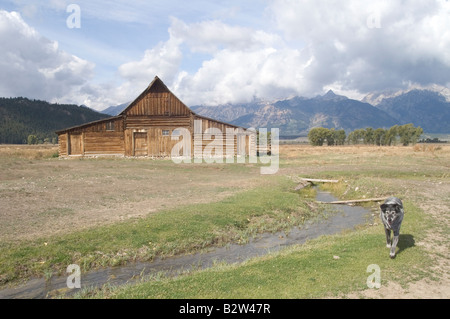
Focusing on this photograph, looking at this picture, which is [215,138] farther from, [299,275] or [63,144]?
[299,275]

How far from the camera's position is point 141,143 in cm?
4969

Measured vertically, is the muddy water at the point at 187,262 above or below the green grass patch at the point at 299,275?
below

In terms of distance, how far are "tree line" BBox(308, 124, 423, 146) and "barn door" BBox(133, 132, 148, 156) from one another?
102m

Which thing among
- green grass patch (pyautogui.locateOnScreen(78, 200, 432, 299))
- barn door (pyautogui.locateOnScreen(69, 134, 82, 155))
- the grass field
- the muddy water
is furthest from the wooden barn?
green grass patch (pyautogui.locateOnScreen(78, 200, 432, 299))

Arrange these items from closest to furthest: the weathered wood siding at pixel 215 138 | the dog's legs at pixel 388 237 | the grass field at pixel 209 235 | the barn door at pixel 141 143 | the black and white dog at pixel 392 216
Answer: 1. the grass field at pixel 209 235
2. the black and white dog at pixel 392 216
3. the dog's legs at pixel 388 237
4. the barn door at pixel 141 143
5. the weathered wood siding at pixel 215 138

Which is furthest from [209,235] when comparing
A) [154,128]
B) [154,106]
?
[154,106]

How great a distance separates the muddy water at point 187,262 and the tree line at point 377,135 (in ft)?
410

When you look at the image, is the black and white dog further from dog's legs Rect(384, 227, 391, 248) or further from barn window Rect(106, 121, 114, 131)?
barn window Rect(106, 121, 114, 131)

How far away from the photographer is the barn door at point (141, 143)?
1954 inches

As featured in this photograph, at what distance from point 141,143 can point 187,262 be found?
1579 inches

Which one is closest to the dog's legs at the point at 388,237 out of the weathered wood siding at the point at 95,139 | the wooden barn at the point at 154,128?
the wooden barn at the point at 154,128

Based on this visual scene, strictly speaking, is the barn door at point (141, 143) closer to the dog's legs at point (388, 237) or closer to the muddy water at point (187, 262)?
the muddy water at point (187, 262)
